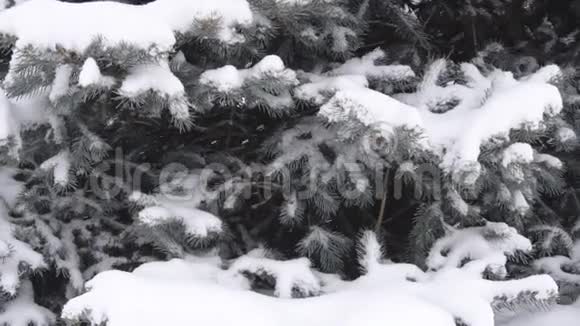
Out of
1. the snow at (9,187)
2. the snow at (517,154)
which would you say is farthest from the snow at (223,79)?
the snow at (9,187)

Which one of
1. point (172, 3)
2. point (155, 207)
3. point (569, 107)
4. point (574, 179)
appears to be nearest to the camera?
point (172, 3)

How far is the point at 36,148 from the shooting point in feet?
7.90

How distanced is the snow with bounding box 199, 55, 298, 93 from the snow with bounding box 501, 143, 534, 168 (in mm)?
829

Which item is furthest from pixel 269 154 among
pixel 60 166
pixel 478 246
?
pixel 478 246

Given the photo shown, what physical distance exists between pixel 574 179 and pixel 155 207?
7.53 ft

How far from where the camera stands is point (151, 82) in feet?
6.48

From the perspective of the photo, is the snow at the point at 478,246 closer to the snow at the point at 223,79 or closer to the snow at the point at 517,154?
the snow at the point at 517,154

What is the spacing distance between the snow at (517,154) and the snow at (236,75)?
829 mm

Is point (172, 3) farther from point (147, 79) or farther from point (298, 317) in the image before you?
point (298, 317)

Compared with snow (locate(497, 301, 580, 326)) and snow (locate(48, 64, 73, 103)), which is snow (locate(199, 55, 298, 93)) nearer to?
snow (locate(48, 64, 73, 103))

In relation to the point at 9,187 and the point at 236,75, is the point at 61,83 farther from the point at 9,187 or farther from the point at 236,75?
the point at 9,187

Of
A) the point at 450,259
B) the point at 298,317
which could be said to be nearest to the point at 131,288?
the point at 298,317

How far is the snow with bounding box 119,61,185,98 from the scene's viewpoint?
76.9 inches

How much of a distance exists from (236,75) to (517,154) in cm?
101
